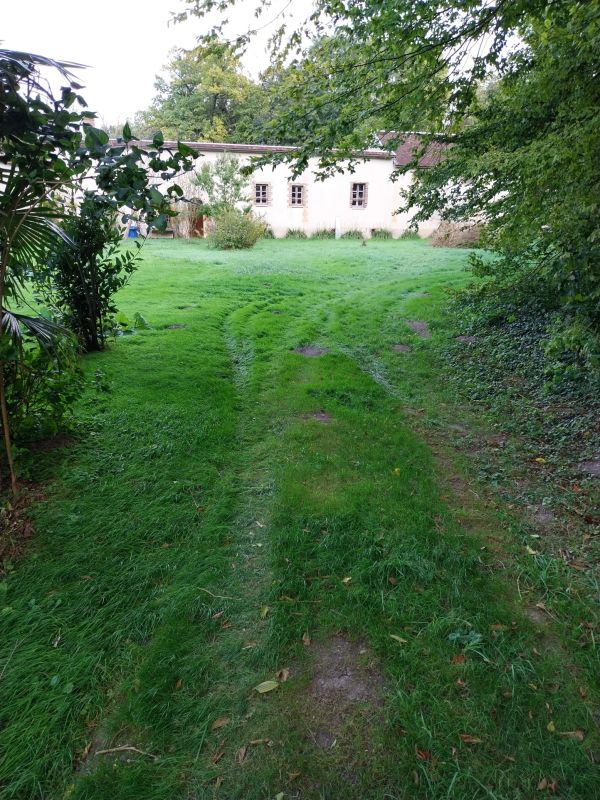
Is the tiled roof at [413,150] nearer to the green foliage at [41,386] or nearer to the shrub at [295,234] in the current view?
the green foliage at [41,386]

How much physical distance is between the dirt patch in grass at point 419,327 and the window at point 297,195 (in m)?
19.0

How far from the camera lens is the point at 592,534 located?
402 centimetres

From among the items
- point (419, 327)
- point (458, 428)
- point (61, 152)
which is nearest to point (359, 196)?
point (419, 327)

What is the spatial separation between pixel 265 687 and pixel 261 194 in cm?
2760

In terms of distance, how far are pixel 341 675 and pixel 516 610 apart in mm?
1294

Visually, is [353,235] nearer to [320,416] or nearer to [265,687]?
[320,416]

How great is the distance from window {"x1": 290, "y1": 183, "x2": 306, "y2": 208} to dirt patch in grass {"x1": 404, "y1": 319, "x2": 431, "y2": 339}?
62.2 feet

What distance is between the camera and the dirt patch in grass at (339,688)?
8.17ft

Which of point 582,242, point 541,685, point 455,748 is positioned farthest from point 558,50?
point 455,748

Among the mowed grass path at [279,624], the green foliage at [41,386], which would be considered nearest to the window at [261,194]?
the mowed grass path at [279,624]

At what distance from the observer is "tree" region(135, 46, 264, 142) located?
32.8 m

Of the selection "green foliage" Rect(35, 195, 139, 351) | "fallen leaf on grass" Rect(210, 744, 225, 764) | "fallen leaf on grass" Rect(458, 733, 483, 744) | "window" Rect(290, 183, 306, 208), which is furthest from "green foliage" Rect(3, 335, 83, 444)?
"window" Rect(290, 183, 306, 208)

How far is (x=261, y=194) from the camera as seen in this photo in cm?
2702

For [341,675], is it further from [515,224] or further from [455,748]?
[515,224]
